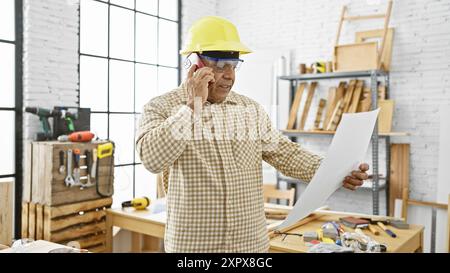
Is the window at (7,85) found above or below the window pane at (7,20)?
below

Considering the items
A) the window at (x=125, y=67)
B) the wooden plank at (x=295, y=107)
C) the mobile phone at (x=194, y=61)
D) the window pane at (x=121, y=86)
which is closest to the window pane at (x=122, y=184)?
the window at (x=125, y=67)

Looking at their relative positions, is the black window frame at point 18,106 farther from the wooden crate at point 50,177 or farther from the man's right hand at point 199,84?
the man's right hand at point 199,84

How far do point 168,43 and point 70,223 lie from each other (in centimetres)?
252

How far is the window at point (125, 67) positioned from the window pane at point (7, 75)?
23.3 inches

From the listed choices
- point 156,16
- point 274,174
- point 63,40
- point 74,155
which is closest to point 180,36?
point 156,16

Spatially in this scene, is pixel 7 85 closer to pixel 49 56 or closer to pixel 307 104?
pixel 49 56

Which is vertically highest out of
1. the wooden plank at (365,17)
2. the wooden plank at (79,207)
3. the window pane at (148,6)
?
the window pane at (148,6)

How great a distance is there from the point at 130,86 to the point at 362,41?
7.88 feet

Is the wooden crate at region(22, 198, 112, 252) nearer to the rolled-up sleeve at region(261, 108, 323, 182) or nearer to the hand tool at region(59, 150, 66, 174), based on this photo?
the hand tool at region(59, 150, 66, 174)

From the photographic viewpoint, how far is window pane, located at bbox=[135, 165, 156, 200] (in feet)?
14.1

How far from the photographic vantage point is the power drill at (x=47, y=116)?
10.1 ft

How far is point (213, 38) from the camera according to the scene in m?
1.19

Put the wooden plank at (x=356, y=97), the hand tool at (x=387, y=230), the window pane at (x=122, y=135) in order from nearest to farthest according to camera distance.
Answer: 1. the hand tool at (x=387, y=230)
2. the wooden plank at (x=356, y=97)
3. the window pane at (x=122, y=135)

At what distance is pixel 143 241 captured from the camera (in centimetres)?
356
